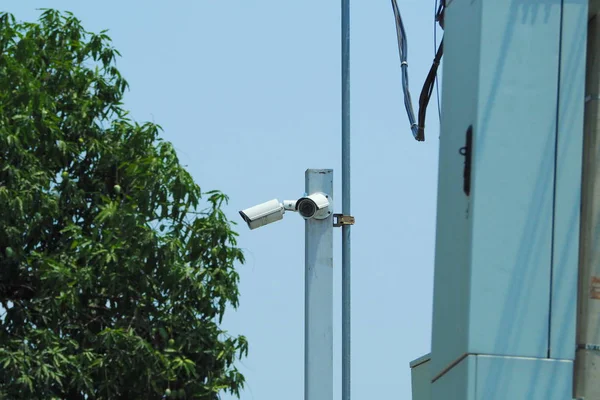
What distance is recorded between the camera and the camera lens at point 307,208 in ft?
32.1

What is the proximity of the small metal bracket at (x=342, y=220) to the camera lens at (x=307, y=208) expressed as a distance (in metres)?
0.41

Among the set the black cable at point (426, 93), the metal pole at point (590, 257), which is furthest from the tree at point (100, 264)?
the metal pole at point (590, 257)

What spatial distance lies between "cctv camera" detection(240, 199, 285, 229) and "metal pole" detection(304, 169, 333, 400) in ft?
0.97

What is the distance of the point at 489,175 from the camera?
15.7ft

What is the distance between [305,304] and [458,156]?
15.8 ft

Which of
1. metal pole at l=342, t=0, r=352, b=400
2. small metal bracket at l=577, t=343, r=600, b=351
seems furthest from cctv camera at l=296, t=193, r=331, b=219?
small metal bracket at l=577, t=343, r=600, b=351

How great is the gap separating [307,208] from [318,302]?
2.58 feet

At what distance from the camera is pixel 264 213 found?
10.1 metres

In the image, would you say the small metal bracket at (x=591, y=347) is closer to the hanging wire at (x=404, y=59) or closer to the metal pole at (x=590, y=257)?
the metal pole at (x=590, y=257)

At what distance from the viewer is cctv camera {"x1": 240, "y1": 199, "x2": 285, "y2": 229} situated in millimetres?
10016

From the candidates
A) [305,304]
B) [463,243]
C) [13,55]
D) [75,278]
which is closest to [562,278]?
[463,243]

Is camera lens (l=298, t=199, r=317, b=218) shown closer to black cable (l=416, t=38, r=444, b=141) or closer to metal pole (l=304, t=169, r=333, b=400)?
metal pole (l=304, t=169, r=333, b=400)

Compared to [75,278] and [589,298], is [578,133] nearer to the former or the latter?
[589,298]

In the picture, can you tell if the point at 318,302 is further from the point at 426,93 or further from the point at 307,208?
the point at 426,93
